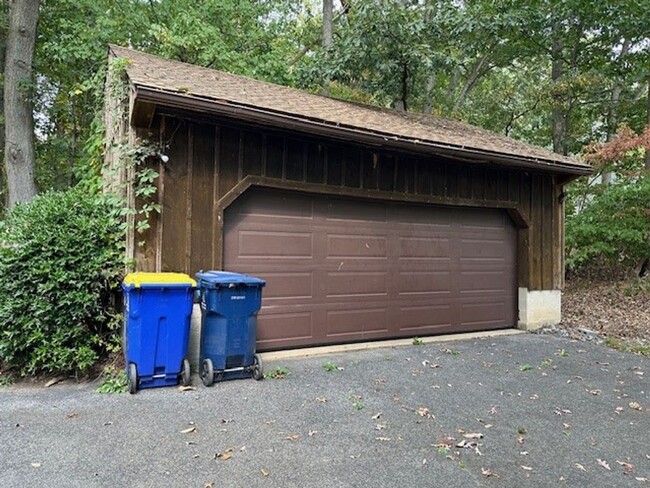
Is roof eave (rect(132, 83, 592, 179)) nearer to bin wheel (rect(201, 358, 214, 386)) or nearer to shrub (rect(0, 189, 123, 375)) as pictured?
shrub (rect(0, 189, 123, 375))

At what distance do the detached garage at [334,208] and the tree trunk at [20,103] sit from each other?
11.6ft

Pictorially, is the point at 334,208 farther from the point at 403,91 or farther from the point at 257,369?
the point at 403,91

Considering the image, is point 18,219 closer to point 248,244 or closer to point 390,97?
point 248,244

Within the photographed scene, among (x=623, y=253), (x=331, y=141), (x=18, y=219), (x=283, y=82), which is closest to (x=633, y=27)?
(x=623, y=253)

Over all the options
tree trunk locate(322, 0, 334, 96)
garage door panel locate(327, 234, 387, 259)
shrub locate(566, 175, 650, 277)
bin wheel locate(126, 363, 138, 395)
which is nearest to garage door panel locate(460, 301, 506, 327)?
garage door panel locate(327, 234, 387, 259)

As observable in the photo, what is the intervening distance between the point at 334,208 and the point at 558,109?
10302 millimetres

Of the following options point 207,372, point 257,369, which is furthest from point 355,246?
point 207,372

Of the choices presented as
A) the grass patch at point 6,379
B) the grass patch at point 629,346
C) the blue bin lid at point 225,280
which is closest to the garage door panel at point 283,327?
the blue bin lid at point 225,280

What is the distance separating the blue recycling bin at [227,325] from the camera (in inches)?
153

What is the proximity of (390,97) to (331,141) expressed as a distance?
6.35 metres

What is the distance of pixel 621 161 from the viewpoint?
10.9 metres

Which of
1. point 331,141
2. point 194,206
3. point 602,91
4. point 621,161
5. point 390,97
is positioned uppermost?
point 602,91

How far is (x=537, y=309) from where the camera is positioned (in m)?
7.16

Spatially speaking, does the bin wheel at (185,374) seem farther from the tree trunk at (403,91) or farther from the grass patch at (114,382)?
the tree trunk at (403,91)
